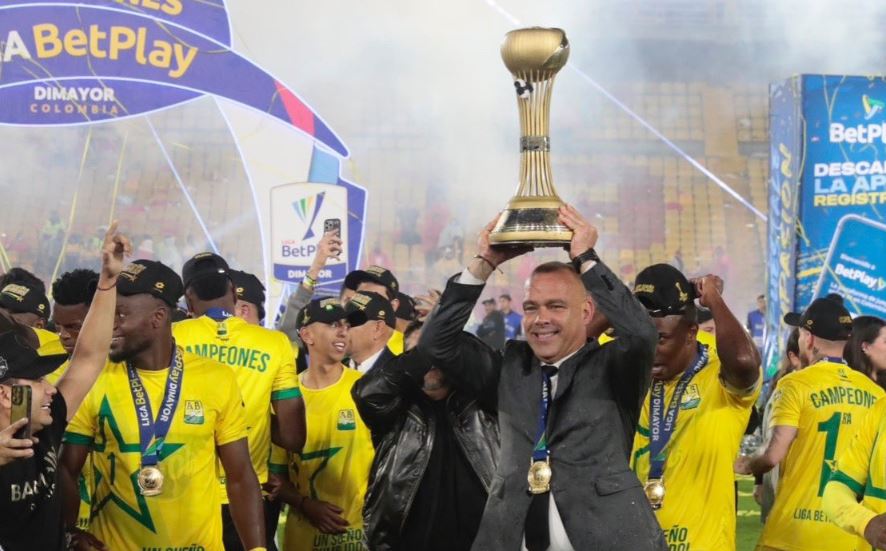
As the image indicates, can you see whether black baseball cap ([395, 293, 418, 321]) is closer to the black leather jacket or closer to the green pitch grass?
the green pitch grass

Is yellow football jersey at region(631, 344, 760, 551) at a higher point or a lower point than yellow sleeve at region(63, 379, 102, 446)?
lower

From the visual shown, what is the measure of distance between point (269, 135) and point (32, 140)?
3.91 meters

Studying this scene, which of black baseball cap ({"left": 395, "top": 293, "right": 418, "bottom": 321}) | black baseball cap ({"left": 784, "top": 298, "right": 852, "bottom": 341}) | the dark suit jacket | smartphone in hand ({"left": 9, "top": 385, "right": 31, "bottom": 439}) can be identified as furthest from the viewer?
black baseball cap ({"left": 395, "top": 293, "right": 418, "bottom": 321})

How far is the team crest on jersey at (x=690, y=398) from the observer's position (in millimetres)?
5922

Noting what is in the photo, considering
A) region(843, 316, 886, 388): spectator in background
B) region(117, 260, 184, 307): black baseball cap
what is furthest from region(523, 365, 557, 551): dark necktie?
region(843, 316, 886, 388): spectator in background

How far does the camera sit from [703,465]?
5.89m

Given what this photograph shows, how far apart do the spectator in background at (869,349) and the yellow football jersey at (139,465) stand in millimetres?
3858

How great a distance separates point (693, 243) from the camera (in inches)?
1045

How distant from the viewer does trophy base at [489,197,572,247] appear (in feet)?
14.9

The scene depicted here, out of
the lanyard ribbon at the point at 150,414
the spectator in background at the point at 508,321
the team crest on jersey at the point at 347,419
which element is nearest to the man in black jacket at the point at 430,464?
the lanyard ribbon at the point at 150,414

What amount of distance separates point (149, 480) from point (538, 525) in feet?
5.37

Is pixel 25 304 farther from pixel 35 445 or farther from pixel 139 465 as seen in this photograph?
pixel 35 445

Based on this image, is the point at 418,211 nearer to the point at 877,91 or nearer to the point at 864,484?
the point at 877,91

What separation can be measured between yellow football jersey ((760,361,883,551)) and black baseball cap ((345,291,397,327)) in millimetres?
1972
